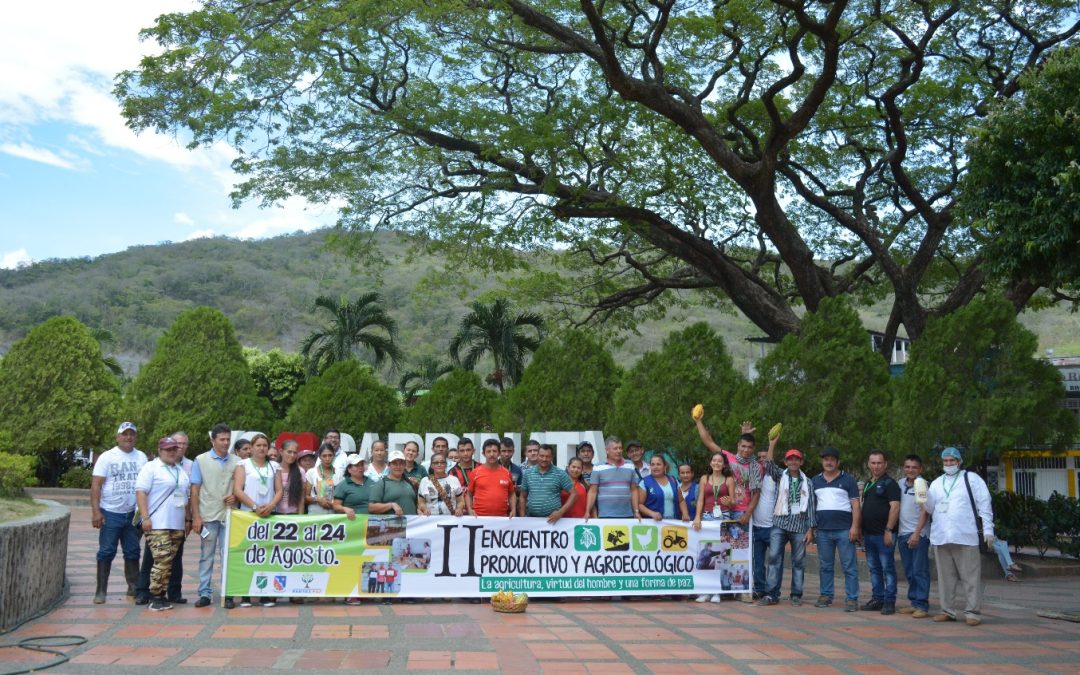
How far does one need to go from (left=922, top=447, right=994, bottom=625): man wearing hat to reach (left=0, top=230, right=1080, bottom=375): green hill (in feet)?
182

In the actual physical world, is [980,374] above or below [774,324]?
below

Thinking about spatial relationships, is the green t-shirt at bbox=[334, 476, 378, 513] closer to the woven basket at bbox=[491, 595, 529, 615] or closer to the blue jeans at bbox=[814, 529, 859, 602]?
the woven basket at bbox=[491, 595, 529, 615]

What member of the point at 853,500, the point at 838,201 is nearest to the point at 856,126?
the point at 838,201

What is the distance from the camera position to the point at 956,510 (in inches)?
370

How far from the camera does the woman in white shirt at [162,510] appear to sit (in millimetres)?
8875

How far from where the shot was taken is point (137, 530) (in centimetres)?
939

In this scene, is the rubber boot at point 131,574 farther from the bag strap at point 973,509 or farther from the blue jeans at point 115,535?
the bag strap at point 973,509

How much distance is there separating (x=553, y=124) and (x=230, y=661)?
43.8 feet

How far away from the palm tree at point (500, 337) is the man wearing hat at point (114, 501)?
20262mm

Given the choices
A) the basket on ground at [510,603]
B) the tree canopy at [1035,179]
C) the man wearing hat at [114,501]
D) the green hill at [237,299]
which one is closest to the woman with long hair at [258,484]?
the man wearing hat at [114,501]

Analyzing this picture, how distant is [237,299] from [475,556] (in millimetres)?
88850

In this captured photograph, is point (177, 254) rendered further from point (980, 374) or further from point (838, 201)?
point (980, 374)

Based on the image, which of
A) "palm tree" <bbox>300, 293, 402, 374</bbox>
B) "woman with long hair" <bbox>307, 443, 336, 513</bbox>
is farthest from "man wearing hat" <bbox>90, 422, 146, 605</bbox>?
"palm tree" <bbox>300, 293, 402, 374</bbox>

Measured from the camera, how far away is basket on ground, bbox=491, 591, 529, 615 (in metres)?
8.98
